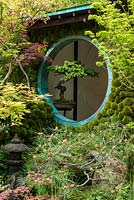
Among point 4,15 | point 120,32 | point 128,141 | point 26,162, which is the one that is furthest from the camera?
point 4,15

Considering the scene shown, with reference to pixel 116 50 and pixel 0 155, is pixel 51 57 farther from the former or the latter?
pixel 116 50

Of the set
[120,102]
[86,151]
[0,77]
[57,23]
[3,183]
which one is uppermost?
[57,23]

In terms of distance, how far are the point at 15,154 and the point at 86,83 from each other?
6130mm

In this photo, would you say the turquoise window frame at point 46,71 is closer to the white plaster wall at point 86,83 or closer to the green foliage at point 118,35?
the green foliage at point 118,35

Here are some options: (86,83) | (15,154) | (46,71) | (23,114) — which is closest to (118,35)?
(23,114)

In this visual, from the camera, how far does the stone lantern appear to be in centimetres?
590

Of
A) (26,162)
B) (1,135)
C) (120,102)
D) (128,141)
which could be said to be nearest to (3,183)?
(26,162)

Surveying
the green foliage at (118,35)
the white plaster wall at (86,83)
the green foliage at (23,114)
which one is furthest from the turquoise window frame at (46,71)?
the white plaster wall at (86,83)

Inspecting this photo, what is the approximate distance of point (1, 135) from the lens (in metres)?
7.03

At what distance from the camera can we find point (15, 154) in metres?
5.96

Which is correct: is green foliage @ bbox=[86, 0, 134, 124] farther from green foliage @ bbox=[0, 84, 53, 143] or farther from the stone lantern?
the stone lantern

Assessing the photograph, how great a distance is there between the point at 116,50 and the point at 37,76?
3.69 metres

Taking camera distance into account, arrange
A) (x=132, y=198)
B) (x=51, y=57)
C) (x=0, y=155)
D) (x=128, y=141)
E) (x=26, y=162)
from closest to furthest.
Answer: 1. (x=132, y=198)
2. (x=128, y=141)
3. (x=26, y=162)
4. (x=0, y=155)
5. (x=51, y=57)

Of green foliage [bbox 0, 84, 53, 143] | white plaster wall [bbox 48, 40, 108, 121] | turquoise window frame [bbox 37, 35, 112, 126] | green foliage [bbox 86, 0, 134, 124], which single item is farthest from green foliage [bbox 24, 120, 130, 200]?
white plaster wall [bbox 48, 40, 108, 121]
